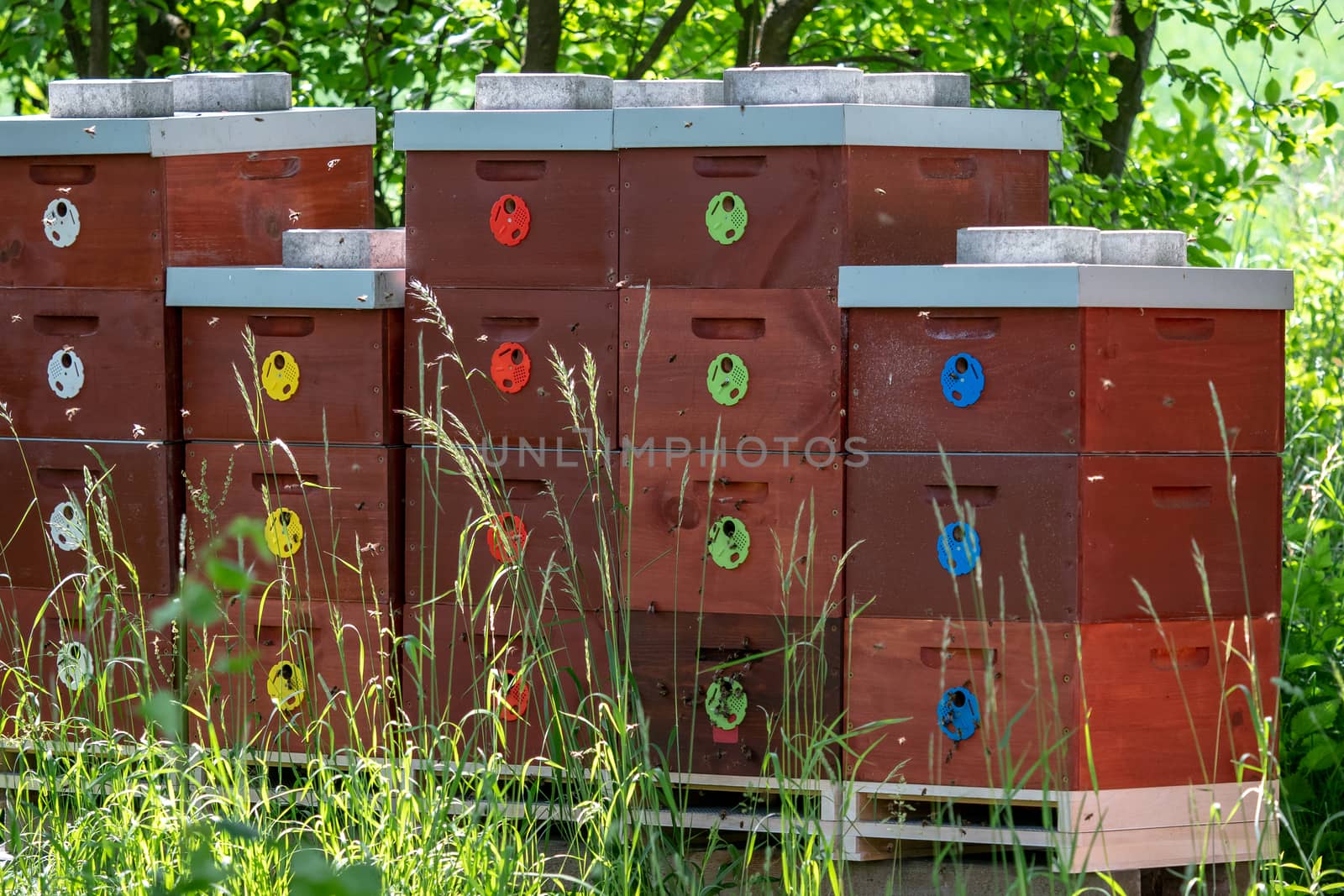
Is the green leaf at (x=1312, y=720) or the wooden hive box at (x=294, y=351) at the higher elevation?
the wooden hive box at (x=294, y=351)

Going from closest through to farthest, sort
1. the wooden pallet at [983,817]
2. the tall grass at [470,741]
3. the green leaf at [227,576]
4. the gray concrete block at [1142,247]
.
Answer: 1. the green leaf at [227,576]
2. the tall grass at [470,741]
3. the wooden pallet at [983,817]
4. the gray concrete block at [1142,247]

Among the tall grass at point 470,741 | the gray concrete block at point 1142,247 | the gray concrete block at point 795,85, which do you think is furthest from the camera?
the gray concrete block at point 795,85

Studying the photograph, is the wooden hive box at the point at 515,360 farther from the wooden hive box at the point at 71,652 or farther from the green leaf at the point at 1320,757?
the green leaf at the point at 1320,757

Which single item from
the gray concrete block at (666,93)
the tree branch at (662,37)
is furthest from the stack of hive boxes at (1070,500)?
the tree branch at (662,37)

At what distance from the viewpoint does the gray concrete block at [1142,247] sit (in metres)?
3.10

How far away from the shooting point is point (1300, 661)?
3688 mm

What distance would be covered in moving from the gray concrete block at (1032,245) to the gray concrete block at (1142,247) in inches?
1.6

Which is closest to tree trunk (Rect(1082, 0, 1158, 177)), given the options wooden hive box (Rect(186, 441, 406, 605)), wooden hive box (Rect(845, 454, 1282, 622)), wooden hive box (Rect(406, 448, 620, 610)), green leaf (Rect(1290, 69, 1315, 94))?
green leaf (Rect(1290, 69, 1315, 94))

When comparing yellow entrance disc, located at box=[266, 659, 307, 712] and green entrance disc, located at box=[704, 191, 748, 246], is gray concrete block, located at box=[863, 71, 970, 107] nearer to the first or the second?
green entrance disc, located at box=[704, 191, 748, 246]

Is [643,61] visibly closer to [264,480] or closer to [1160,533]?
[264,480]

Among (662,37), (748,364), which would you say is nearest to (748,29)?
(662,37)

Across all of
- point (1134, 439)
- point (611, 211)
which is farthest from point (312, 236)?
point (1134, 439)

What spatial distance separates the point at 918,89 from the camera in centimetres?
339

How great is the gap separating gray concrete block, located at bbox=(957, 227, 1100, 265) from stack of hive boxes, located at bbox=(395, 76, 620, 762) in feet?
2.83
